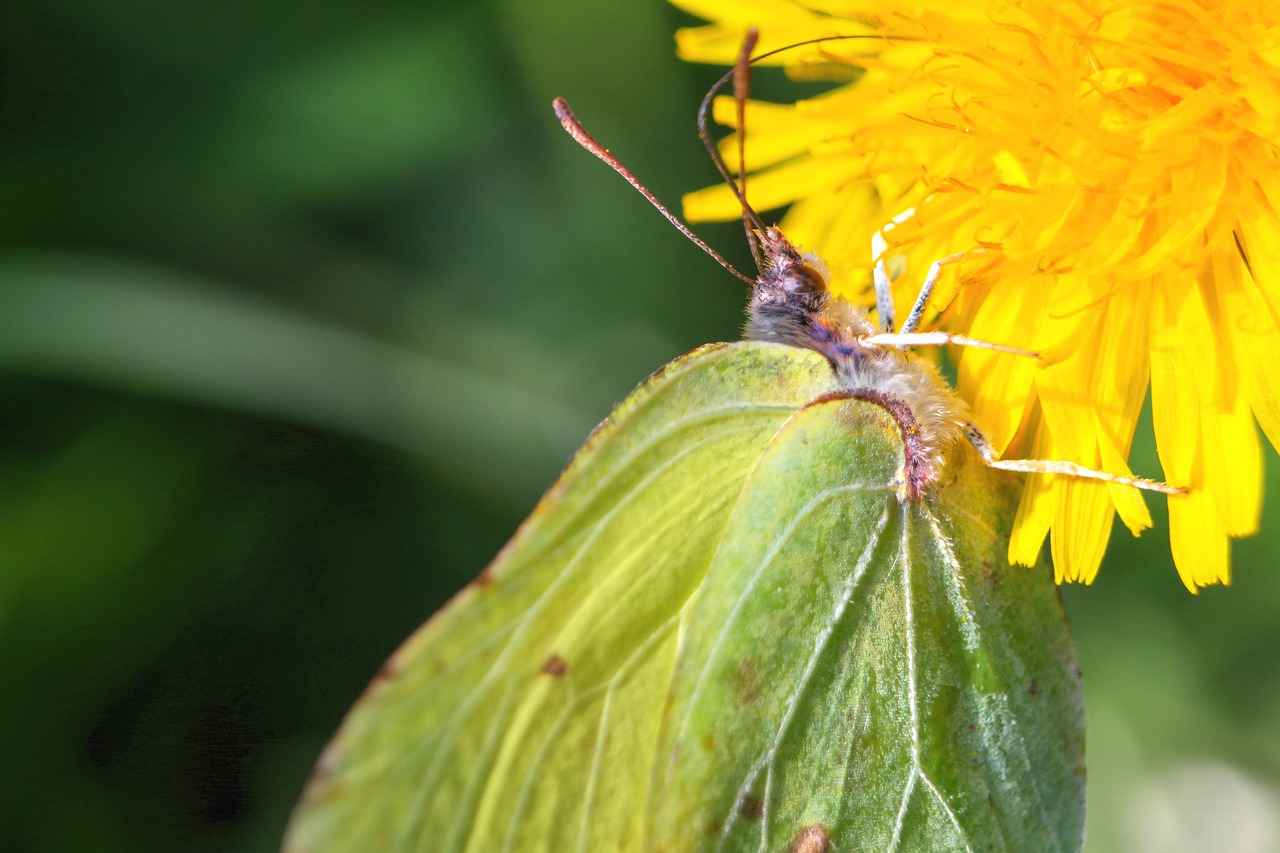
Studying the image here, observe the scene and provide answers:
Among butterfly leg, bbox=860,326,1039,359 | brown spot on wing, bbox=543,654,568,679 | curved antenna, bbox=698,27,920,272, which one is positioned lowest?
brown spot on wing, bbox=543,654,568,679

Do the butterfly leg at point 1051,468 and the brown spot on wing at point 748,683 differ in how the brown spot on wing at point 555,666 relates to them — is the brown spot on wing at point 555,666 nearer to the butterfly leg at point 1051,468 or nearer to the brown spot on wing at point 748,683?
the brown spot on wing at point 748,683

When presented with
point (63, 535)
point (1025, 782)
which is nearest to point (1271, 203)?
point (1025, 782)

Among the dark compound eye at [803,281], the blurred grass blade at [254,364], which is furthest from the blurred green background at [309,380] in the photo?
the dark compound eye at [803,281]

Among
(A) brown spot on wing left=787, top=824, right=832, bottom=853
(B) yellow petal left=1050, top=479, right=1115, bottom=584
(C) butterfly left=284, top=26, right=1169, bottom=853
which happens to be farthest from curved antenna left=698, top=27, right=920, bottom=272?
(A) brown spot on wing left=787, top=824, right=832, bottom=853

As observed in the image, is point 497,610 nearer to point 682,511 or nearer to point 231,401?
point 682,511

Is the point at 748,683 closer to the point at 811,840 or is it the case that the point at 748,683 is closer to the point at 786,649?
the point at 786,649

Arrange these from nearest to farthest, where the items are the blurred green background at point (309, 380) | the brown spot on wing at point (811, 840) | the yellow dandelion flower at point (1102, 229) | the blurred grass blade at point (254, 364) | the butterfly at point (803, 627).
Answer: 1. the yellow dandelion flower at point (1102, 229)
2. the butterfly at point (803, 627)
3. the brown spot on wing at point (811, 840)
4. the blurred green background at point (309, 380)
5. the blurred grass blade at point (254, 364)

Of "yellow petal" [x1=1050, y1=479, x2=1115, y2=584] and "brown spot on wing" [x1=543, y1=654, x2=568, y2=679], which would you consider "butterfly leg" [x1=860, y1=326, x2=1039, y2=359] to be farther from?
"brown spot on wing" [x1=543, y1=654, x2=568, y2=679]
